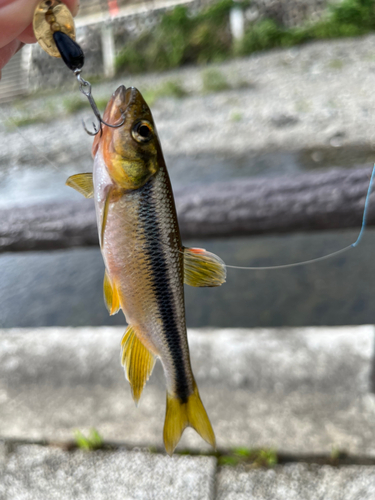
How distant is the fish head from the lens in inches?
22.6

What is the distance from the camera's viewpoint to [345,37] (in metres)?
8.47

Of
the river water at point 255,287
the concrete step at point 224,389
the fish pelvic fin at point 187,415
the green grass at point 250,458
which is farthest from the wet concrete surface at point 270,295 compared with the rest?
the fish pelvic fin at point 187,415

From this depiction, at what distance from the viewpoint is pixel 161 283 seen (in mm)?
621

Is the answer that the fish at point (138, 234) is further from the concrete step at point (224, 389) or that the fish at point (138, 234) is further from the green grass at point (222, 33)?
the green grass at point (222, 33)

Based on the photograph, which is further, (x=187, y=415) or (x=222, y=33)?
(x=222, y=33)

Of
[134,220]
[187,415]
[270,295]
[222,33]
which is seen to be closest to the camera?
[134,220]

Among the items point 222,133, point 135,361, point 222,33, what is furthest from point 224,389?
point 222,33

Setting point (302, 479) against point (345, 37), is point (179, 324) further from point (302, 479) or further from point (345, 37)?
point (345, 37)

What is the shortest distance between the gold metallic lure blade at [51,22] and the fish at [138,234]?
4.9 inches

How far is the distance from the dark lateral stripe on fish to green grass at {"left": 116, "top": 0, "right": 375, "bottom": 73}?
329 inches

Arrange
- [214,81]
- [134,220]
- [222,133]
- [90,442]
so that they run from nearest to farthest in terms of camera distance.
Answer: [134,220] → [90,442] → [222,133] → [214,81]

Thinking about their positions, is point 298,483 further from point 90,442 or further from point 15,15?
point 15,15

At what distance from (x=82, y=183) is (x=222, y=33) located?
34.4ft

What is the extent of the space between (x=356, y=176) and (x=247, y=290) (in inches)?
74.1
